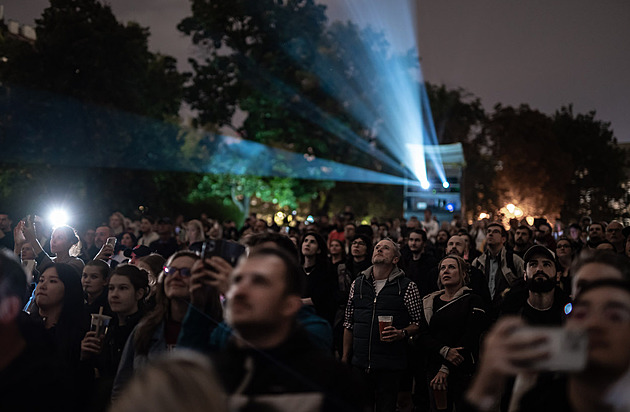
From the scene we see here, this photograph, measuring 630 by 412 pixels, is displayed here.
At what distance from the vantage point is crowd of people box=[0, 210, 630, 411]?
2.27m

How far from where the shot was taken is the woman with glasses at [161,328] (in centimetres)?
422

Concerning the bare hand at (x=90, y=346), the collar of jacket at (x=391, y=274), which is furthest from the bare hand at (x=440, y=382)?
the bare hand at (x=90, y=346)

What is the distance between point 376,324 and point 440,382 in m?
0.83

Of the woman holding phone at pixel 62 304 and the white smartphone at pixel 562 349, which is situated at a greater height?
the white smartphone at pixel 562 349

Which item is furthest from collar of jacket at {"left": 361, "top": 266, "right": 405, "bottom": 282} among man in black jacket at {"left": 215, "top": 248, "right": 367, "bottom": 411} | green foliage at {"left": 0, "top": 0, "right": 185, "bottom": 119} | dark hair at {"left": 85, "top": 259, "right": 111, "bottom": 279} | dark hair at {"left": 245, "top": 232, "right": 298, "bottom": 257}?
green foliage at {"left": 0, "top": 0, "right": 185, "bottom": 119}

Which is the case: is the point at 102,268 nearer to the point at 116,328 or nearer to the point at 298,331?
the point at 116,328

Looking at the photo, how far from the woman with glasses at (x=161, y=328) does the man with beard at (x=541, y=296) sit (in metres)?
2.93

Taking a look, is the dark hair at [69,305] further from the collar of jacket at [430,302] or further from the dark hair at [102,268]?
the collar of jacket at [430,302]

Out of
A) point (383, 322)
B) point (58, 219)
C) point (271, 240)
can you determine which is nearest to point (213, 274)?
point (271, 240)

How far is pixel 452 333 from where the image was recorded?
6434 mm

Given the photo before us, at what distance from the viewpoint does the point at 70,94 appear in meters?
30.1

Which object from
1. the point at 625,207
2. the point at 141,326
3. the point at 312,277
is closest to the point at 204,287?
the point at 141,326

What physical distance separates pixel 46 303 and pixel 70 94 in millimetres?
Answer: 27288

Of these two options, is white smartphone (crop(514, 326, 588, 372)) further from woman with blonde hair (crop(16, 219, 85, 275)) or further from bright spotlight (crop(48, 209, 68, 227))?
bright spotlight (crop(48, 209, 68, 227))
